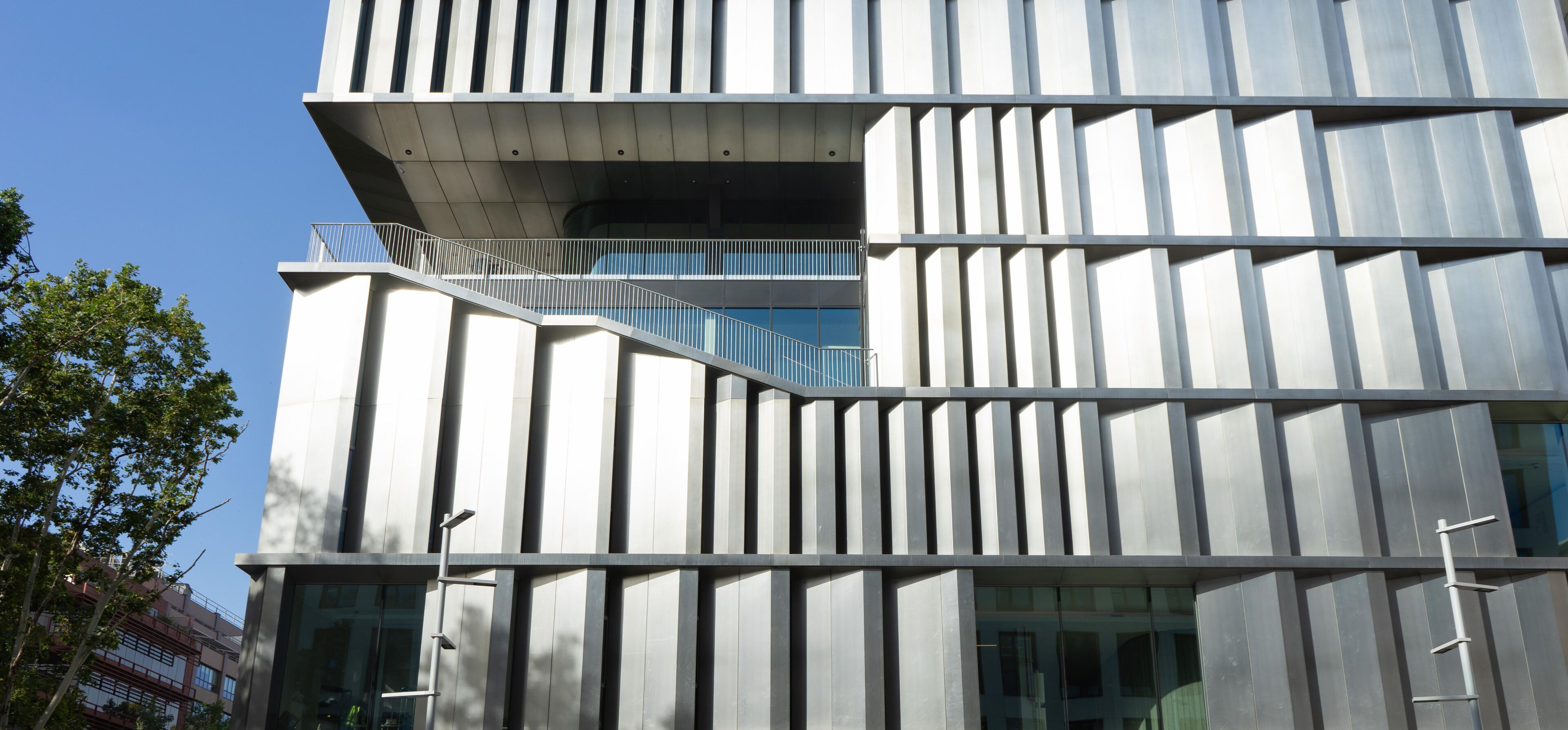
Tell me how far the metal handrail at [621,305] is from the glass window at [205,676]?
60.9 meters

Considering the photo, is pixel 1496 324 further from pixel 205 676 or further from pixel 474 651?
pixel 205 676

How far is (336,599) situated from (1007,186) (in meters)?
17.8

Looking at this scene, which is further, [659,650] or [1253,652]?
[1253,652]

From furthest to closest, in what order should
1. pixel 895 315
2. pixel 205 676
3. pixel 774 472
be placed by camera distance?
pixel 205 676, pixel 895 315, pixel 774 472

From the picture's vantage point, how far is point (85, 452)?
2400 centimetres

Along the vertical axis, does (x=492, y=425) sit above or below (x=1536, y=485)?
above

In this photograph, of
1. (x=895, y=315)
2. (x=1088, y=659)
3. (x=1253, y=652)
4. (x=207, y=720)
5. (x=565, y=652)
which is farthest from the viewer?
(x=207, y=720)

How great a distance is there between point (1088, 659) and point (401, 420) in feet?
49.5

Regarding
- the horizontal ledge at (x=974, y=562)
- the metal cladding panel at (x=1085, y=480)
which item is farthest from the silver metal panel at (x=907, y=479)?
the metal cladding panel at (x=1085, y=480)

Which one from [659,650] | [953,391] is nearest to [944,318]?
[953,391]

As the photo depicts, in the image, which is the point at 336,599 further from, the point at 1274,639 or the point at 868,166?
the point at 1274,639

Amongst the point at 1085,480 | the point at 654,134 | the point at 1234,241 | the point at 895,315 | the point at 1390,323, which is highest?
the point at 654,134

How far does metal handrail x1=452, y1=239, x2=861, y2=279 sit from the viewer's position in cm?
3053

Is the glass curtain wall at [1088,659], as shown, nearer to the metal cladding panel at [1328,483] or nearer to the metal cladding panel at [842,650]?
the metal cladding panel at [842,650]
